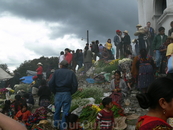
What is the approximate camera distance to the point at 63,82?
661 centimetres

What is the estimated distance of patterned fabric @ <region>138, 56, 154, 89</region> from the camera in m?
7.79

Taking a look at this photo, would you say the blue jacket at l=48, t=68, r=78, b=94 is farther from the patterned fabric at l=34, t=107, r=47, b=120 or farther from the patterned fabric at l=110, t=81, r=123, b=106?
the patterned fabric at l=34, t=107, r=47, b=120

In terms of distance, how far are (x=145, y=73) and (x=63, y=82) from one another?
2.96 metres

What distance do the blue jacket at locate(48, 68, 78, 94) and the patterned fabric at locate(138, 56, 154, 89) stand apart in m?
2.53

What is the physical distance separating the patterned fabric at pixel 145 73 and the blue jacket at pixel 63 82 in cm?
253

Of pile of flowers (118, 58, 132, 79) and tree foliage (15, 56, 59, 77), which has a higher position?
tree foliage (15, 56, 59, 77)

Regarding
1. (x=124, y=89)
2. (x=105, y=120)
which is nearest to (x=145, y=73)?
(x=124, y=89)

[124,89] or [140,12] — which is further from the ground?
[140,12]

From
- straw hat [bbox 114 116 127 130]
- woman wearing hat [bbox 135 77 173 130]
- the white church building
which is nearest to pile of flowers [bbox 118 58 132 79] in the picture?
straw hat [bbox 114 116 127 130]

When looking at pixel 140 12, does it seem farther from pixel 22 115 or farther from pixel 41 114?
pixel 22 115

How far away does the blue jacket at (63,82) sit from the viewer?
6617 millimetres

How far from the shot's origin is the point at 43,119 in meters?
8.02

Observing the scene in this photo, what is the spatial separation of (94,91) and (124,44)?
6042mm

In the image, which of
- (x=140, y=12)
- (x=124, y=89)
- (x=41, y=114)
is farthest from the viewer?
(x=140, y=12)
